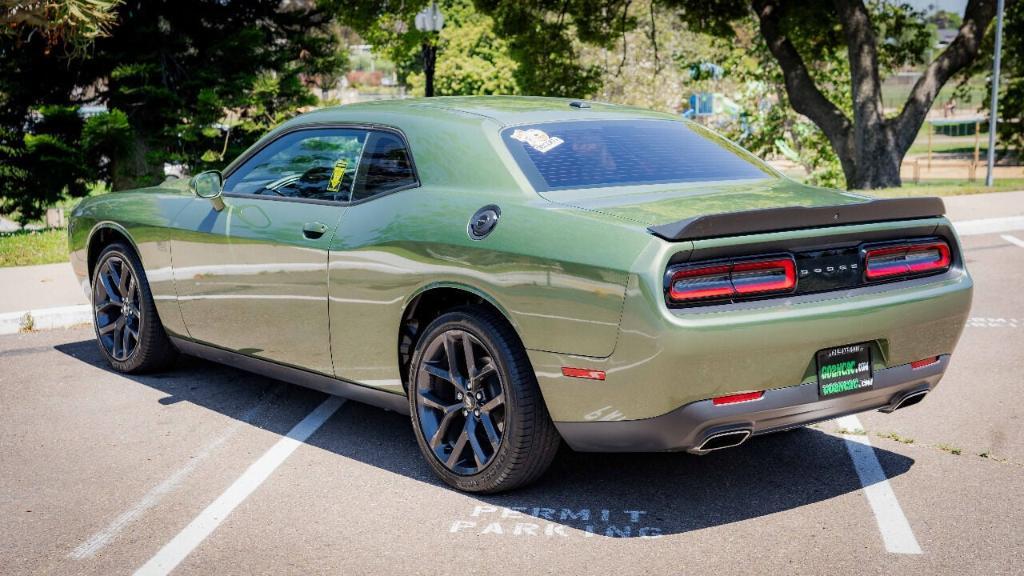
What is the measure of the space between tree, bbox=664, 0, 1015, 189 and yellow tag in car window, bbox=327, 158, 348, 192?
61.7ft

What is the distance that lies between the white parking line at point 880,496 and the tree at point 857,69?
711 inches

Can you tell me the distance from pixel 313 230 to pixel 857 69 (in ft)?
63.8

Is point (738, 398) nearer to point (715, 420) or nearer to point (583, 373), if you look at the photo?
point (715, 420)

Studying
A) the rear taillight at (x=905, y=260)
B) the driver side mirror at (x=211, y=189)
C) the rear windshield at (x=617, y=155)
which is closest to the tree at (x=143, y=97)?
the driver side mirror at (x=211, y=189)

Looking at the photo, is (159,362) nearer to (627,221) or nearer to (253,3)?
(627,221)

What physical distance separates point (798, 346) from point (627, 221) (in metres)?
0.80

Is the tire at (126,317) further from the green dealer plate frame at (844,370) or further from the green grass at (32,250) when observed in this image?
the green grass at (32,250)

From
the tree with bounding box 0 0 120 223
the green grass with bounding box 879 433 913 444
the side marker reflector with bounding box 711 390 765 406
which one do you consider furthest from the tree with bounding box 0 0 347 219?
the side marker reflector with bounding box 711 390 765 406

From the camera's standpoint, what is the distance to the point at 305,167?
5.86 m

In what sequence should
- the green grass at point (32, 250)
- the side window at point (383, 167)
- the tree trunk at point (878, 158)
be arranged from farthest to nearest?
the tree trunk at point (878, 158) → the green grass at point (32, 250) → the side window at point (383, 167)

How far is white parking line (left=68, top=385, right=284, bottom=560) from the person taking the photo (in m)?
4.34

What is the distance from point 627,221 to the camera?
4297mm

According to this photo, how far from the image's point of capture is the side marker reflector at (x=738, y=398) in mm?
4203

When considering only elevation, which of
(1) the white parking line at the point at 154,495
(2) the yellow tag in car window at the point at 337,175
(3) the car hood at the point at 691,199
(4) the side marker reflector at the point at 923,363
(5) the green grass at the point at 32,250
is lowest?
(1) the white parking line at the point at 154,495
